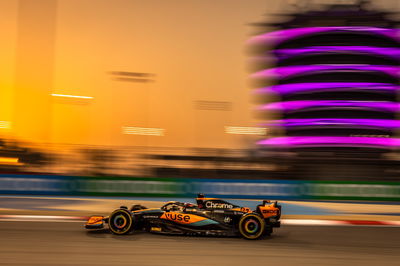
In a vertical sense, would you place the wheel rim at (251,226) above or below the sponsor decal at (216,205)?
below

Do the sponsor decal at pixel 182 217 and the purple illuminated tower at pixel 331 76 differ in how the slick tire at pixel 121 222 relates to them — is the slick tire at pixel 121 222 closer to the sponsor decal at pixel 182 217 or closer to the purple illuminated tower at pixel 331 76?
the sponsor decal at pixel 182 217

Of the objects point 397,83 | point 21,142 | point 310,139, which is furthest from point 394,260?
point 397,83

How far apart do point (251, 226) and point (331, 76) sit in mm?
35998

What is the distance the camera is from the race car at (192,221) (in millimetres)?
7469

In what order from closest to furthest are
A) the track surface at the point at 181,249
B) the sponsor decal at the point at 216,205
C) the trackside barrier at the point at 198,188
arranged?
the track surface at the point at 181,249, the sponsor decal at the point at 216,205, the trackside barrier at the point at 198,188

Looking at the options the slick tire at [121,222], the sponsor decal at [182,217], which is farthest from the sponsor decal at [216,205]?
the slick tire at [121,222]

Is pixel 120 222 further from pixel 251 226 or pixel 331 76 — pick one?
pixel 331 76

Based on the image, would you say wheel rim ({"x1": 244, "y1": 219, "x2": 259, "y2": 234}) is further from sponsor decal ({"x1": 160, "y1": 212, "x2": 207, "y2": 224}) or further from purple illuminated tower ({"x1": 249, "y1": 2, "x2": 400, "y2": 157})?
purple illuminated tower ({"x1": 249, "y1": 2, "x2": 400, "y2": 157})

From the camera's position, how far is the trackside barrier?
49.9ft

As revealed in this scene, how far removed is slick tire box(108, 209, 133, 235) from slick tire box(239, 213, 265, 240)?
1.85 m

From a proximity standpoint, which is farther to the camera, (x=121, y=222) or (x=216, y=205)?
(x=216, y=205)

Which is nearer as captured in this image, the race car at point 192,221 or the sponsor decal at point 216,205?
the race car at point 192,221

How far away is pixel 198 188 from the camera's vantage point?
609 inches

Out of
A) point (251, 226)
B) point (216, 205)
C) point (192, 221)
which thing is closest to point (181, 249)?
point (192, 221)
